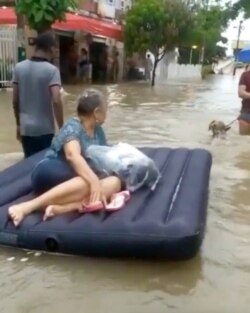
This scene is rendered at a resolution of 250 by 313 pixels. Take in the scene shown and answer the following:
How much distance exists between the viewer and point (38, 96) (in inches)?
203

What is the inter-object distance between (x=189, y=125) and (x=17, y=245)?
7584mm

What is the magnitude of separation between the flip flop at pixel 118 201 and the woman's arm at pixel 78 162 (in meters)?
0.19

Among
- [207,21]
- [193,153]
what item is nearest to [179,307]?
[193,153]

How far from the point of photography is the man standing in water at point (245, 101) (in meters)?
7.87

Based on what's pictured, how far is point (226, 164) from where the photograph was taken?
269 inches

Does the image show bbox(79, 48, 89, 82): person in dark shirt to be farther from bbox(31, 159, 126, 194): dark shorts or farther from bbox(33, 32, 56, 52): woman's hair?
bbox(31, 159, 126, 194): dark shorts

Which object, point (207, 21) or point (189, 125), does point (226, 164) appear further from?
point (207, 21)

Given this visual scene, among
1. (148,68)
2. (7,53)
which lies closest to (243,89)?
(7,53)

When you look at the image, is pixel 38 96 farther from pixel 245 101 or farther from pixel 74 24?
pixel 74 24

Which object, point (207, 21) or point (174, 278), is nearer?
point (174, 278)

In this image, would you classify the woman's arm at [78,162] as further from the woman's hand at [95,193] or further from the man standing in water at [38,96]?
the man standing in water at [38,96]

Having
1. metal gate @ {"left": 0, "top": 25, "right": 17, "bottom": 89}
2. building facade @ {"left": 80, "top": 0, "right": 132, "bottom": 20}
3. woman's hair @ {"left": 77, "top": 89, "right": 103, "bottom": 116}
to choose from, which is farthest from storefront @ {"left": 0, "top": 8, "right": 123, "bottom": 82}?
woman's hair @ {"left": 77, "top": 89, "right": 103, "bottom": 116}

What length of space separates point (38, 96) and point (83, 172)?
1472 mm

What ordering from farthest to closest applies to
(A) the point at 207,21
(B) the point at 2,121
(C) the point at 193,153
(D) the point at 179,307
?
1. (A) the point at 207,21
2. (B) the point at 2,121
3. (C) the point at 193,153
4. (D) the point at 179,307
